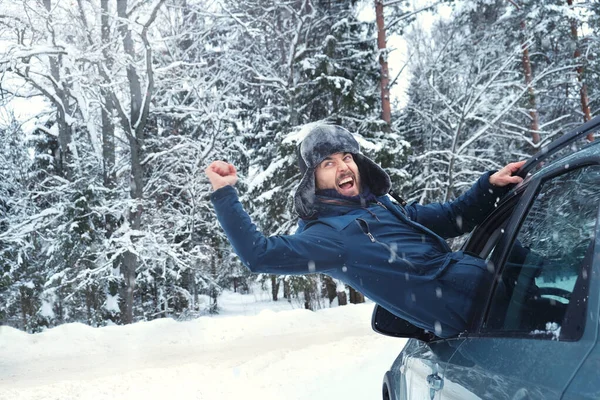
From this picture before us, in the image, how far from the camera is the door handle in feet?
6.70

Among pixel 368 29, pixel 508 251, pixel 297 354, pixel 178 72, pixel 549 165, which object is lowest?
pixel 297 354

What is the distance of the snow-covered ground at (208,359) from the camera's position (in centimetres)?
712

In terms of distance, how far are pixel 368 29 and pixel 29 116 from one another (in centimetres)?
1062

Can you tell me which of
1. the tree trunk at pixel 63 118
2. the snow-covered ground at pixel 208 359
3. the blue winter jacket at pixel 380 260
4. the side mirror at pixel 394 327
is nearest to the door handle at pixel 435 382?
the blue winter jacket at pixel 380 260

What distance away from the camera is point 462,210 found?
312cm

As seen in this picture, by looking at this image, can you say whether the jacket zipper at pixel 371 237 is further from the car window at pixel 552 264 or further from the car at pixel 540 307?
the car window at pixel 552 264

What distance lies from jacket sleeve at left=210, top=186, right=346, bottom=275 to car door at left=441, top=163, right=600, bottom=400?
25.1 inches

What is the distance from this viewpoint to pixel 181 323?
1108 centimetres

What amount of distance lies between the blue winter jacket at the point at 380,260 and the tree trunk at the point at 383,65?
14.4 m

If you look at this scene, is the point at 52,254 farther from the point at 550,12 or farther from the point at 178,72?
the point at 550,12

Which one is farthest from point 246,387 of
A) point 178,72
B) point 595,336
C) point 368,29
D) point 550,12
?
point 550,12

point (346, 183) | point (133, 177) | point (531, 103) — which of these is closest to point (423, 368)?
point (346, 183)

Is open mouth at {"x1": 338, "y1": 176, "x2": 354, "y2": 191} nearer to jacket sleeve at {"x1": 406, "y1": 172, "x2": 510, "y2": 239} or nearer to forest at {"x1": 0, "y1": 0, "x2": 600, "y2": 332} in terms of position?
jacket sleeve at {"x1": 406, "y1": 172, "x2": 510, "y2": 239}

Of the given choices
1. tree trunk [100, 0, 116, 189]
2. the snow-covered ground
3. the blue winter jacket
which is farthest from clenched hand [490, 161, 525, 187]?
tree trunk [100, 0, 116, 189]
